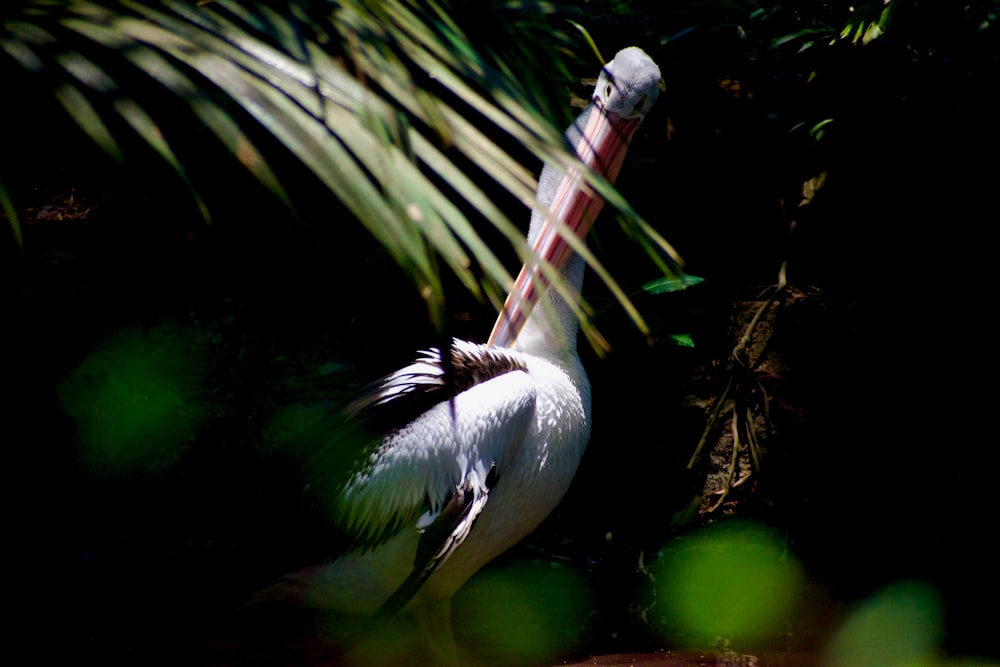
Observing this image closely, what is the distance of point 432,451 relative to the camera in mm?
2529

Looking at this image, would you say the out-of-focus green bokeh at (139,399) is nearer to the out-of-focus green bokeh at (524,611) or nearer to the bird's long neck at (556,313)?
the out-of-focus green bokeh at (524,611)

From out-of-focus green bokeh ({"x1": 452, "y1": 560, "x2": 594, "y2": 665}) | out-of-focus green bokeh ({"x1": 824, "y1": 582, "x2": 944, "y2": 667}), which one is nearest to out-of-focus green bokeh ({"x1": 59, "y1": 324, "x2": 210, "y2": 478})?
out-of-focus green bokeh ({"x1": 452, "y1": 560, "x2": 594, "y2": 665})

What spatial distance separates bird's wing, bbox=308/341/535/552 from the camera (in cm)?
250

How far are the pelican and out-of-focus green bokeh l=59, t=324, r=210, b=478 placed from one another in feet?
4.85

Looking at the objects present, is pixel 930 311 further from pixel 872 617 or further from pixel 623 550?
pixel 623 550

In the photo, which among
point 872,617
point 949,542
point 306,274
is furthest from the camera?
point 306,274

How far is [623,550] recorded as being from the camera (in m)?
3.90

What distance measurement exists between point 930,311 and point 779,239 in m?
0.71

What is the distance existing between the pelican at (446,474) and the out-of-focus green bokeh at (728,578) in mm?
1084

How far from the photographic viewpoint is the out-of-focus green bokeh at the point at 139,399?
3.74m

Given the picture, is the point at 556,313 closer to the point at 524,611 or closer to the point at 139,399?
the point at 524,611

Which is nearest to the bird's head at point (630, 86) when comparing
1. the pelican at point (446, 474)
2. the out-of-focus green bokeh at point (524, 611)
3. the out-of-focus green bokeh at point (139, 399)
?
the pelican at point (446, 474)

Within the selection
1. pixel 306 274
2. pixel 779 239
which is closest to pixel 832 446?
pixel 779 239

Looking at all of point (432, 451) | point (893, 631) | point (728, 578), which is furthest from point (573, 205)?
point (893, 631)
